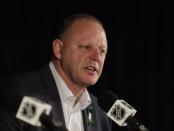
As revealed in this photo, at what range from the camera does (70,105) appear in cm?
215

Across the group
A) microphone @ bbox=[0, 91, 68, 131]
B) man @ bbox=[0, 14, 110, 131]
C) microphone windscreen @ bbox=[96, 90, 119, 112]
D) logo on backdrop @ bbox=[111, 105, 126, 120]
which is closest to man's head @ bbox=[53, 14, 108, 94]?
man @ bbox=[0, 14, 110, 131]

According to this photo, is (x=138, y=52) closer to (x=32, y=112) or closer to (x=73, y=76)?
(x=73, y=76)

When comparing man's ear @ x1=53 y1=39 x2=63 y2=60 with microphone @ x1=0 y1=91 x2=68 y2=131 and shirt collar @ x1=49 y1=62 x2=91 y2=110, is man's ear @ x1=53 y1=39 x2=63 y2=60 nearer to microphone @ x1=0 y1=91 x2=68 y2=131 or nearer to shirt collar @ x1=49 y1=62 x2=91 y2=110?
shirt collar @ x1=49 y1=62 x2=91 y2=110

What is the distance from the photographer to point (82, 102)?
7.27ft

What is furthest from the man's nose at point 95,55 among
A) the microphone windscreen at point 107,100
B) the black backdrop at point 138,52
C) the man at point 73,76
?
the black backdrop at point 138,52

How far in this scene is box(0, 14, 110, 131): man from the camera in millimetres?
2055

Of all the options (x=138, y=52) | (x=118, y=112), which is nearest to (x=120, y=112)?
(x=118, y=112)

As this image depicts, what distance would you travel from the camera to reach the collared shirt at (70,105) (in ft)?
6.95

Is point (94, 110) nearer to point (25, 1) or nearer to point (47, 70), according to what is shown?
point (47, 70)

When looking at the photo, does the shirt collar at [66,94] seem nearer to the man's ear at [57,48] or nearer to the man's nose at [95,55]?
the man's ear at [57,48]

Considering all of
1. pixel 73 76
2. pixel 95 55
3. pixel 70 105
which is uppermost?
pixel 95 55

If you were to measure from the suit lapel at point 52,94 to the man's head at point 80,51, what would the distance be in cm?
9

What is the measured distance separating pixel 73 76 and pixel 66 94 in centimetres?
10

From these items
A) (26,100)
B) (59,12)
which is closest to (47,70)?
(26,100)
